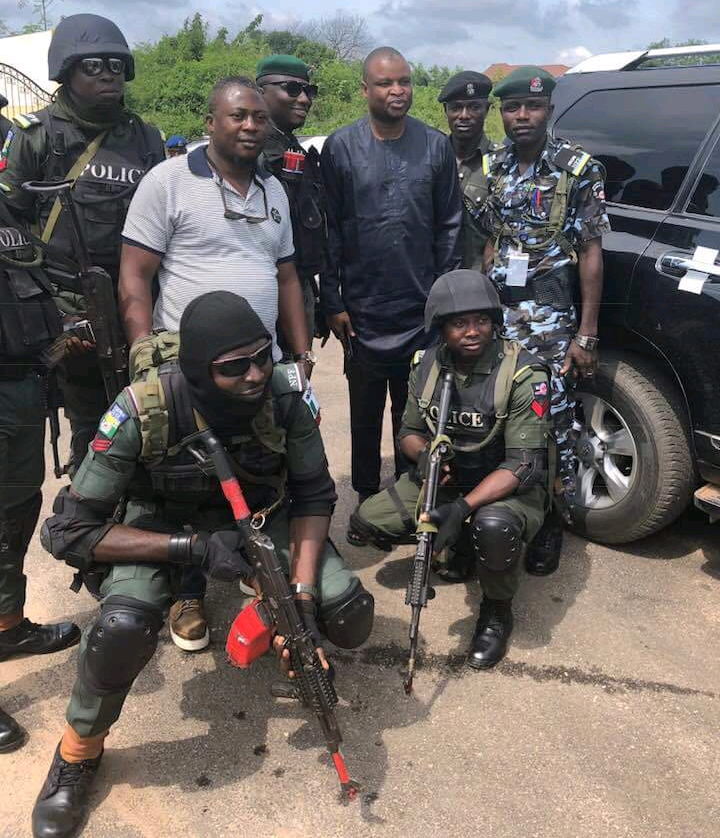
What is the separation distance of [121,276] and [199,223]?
1.05ft

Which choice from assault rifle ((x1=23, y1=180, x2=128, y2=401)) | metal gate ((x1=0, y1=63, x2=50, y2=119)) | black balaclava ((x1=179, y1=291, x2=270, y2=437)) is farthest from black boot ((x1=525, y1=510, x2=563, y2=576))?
metal gate ((x1=0, y1=63, x2=50, y2=119))

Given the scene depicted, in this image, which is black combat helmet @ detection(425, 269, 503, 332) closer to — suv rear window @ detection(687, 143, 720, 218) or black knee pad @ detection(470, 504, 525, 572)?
black knee pad @ detection(470, 504, 525, 572)

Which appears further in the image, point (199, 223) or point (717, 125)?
point (717, 125)

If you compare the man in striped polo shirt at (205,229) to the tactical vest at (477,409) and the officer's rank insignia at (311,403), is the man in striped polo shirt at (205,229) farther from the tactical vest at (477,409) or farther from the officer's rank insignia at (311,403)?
the tactical vest at (477,409)

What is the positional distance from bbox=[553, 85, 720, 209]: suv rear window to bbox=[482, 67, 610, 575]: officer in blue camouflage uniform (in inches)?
11.4

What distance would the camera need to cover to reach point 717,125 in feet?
10.1

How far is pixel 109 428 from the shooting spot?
7.14 ft

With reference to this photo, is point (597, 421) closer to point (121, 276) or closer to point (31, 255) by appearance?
point (121, 276)

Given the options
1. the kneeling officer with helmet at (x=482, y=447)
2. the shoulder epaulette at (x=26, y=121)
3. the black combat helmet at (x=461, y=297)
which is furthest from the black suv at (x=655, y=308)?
the shoulder epaulette at (x=26, y=121)

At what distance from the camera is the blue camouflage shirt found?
3.09 m

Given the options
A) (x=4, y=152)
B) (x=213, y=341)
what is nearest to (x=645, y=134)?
(x=213, y=341)

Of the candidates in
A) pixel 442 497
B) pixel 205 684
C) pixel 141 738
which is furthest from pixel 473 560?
pixel 141 738

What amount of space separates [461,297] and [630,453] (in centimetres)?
108

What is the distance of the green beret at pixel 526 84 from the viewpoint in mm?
3088
